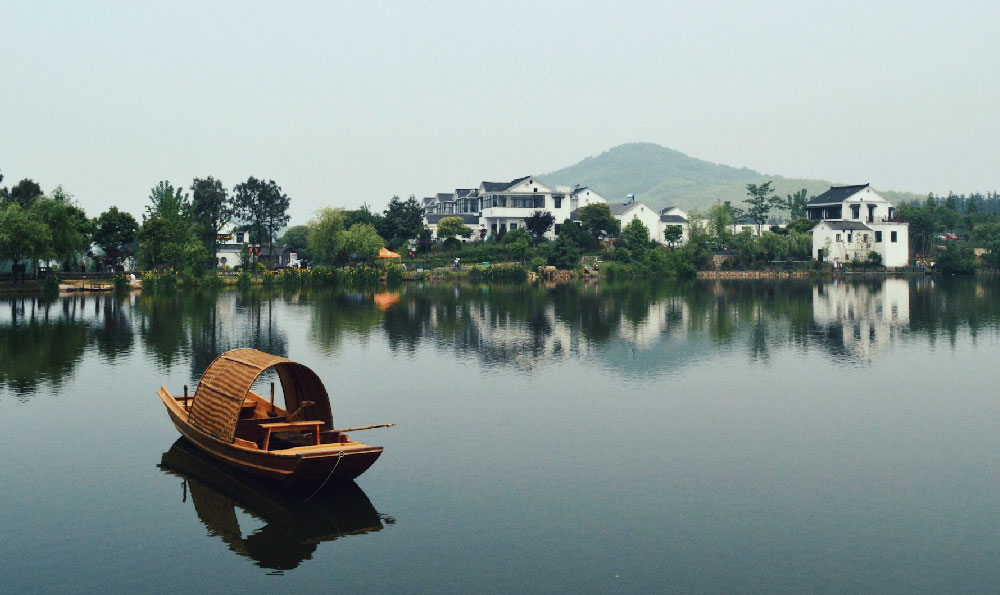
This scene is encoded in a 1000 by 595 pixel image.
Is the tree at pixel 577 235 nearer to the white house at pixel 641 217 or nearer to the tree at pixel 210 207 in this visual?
the white house at pixel 641 217

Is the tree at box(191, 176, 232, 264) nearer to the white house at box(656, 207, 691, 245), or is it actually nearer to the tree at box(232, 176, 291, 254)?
the tree at box(232, 176, 291, 254)

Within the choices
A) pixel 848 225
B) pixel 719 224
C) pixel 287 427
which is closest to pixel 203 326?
pixel 287 427

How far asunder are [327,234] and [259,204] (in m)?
17.3

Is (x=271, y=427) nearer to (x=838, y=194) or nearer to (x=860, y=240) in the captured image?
(x=860, y=240)

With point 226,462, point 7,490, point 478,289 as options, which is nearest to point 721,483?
point 226,462

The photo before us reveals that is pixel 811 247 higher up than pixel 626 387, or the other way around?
pixel 811 247

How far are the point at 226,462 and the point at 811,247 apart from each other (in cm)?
11267

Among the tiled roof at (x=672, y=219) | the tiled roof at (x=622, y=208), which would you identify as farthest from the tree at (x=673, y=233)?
the tiled roof at (x=622, y=208)

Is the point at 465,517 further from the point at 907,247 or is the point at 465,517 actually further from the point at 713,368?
the point at 907,247

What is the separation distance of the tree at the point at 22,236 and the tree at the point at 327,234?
37929 mm

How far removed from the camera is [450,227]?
122 meters

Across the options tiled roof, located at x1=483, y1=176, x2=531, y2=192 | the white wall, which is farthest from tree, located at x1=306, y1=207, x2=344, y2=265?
the white wall

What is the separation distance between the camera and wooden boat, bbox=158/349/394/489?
18.7 metres

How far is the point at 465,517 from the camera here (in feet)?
60.2
